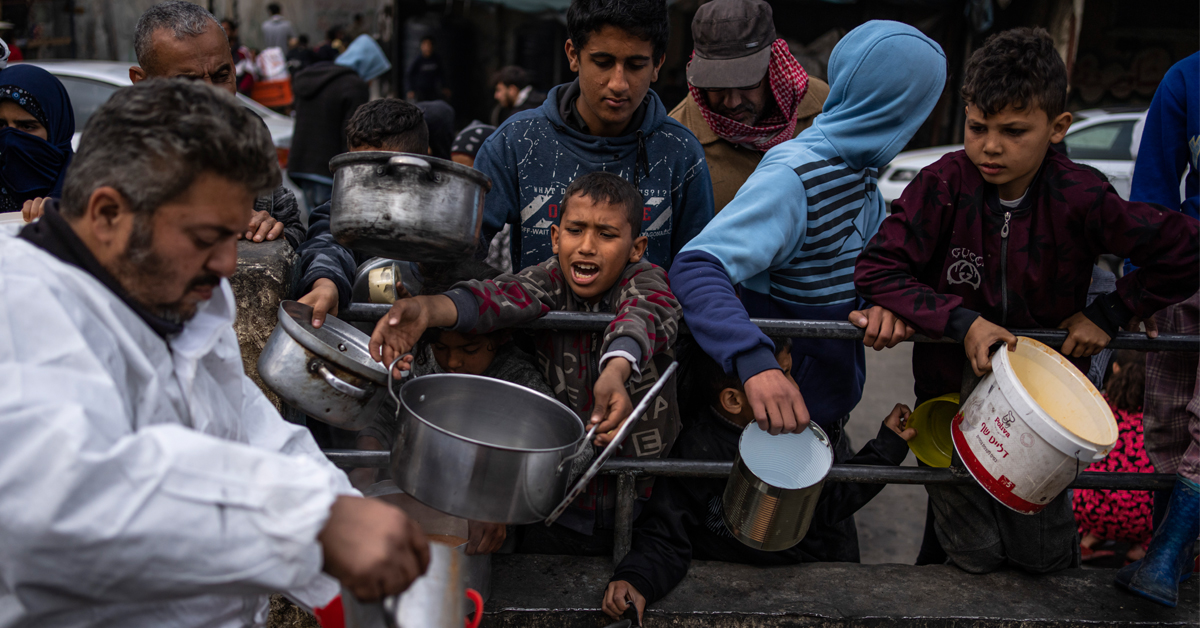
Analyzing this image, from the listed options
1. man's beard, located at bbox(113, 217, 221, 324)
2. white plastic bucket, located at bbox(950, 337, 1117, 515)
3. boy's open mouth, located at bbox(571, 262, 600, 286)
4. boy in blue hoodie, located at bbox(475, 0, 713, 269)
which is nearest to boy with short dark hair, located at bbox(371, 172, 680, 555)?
boy's open mouth, located at bbox(571, 262, 600, 286)

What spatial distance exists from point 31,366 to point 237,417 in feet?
1.62

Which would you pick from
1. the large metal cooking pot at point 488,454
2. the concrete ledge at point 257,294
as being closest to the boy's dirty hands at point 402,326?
the large metal cooking pot at point 488,454

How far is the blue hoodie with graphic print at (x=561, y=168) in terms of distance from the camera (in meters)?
2.73

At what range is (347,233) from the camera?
1.90m

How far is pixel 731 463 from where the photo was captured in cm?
235

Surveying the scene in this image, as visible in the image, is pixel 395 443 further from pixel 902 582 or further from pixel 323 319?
pixel 902 582

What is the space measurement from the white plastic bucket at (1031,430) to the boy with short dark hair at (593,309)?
32.6 inches

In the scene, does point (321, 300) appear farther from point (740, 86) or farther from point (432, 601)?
point (740, 86)

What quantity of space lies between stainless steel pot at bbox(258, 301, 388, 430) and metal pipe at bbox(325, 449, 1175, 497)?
34 cm

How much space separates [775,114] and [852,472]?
173cm

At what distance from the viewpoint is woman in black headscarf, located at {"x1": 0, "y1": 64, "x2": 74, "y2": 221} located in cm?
292

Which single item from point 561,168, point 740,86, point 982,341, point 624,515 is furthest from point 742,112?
point 624,515

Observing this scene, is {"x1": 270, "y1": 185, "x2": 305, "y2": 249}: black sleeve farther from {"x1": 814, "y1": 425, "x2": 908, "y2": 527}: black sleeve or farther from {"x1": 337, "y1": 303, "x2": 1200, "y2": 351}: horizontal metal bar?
{"x1": 814, "y1": 425, "x2": 908, "y2": 527}: black sleeve

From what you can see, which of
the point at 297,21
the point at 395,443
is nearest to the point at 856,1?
the point at 297,21
